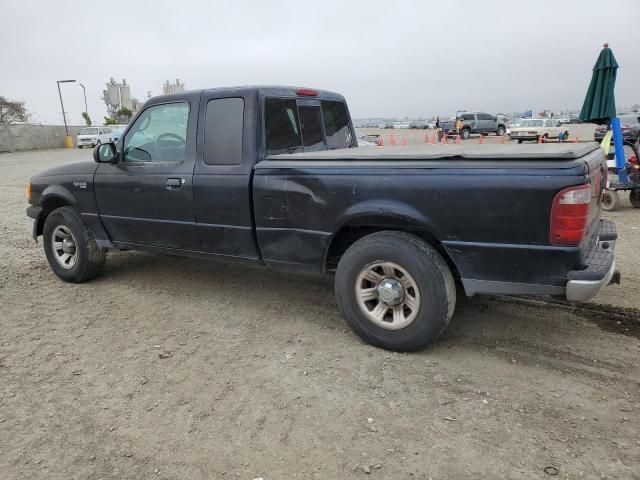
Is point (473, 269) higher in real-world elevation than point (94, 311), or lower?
higher

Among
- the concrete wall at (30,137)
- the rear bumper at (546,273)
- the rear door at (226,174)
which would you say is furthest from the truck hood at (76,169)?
the concrete wall at (30,137)

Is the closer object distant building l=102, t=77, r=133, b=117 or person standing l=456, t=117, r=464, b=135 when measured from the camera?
person standing l=456, t=117, r=464, b=135

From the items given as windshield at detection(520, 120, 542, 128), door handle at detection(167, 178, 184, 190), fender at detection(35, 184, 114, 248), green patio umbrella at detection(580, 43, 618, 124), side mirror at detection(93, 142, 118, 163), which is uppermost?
green patio umbrella at detection(580, 43, 618, 124)

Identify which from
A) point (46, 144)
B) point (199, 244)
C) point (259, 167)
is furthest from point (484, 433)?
point (46, 144)

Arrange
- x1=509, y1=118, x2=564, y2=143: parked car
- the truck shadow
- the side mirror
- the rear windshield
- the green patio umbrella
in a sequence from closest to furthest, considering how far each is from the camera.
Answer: the truck shadow
the rear windshield
the side mirror
the green patio umbrella
x1=509, y1=118, x2=564, y2=143: parked car

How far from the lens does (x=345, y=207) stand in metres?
3.68

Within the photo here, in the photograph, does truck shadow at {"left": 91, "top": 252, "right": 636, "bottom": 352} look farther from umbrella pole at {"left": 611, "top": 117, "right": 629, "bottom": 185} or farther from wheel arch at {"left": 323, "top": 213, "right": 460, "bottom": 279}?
umbrella pole at {"left": 611, "top": 117, "right": 629, "bottom": 185}

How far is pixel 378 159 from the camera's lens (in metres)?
3.57

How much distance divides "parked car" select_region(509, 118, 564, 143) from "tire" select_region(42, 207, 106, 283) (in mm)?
29872

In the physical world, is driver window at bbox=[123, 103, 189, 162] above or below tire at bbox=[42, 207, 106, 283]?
above

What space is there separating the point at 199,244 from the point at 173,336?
2.78 feet

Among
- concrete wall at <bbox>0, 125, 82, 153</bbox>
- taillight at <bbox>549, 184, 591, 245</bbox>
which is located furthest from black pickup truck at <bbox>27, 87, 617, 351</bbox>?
concrete wall at <bbox>0, 125, 82, 153</bbox>

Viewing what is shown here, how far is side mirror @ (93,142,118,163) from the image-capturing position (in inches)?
193

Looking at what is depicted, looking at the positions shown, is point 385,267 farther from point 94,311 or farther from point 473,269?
point 94,311
